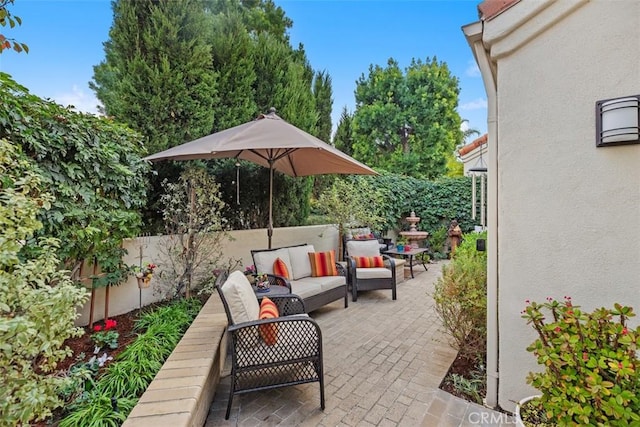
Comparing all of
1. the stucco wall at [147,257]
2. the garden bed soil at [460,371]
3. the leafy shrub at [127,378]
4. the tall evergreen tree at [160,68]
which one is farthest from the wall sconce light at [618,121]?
the tall evergreen tree at [160,68]

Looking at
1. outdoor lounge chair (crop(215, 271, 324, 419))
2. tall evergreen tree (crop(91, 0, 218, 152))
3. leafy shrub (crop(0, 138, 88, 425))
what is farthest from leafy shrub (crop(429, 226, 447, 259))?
leafy shrub (crop(0, 138, 88, 425))

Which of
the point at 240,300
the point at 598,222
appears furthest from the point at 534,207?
the point at 240,300

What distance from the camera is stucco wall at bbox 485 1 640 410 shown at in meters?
2.07

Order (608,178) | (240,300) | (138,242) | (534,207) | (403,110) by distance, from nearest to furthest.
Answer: (608,178)
(534,207)
(240,300)
(138,242)
(403,110)

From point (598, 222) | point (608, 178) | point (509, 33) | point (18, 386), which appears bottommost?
point (18, 386)

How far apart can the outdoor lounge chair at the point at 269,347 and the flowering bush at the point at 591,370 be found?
1681 mm

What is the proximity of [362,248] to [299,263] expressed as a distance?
159 centimetres

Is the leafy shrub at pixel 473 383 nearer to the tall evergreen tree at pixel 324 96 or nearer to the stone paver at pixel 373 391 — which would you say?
the stone paver at pixel 373 391

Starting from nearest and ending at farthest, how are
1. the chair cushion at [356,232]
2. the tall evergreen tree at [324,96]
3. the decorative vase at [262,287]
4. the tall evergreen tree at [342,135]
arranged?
the decorative vase at [262,287] < the chair cushion at [356,232] < the tall evergreen tree at [324,96] < the tall evergreen tree at [342,135]

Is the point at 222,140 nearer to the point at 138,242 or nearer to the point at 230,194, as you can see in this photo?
the point at 138,242

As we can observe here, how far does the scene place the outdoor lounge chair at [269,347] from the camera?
265cm

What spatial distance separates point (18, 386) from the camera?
1445 mm

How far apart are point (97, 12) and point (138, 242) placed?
4585 mm

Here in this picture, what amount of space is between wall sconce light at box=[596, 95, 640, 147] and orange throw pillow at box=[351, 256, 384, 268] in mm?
4349
